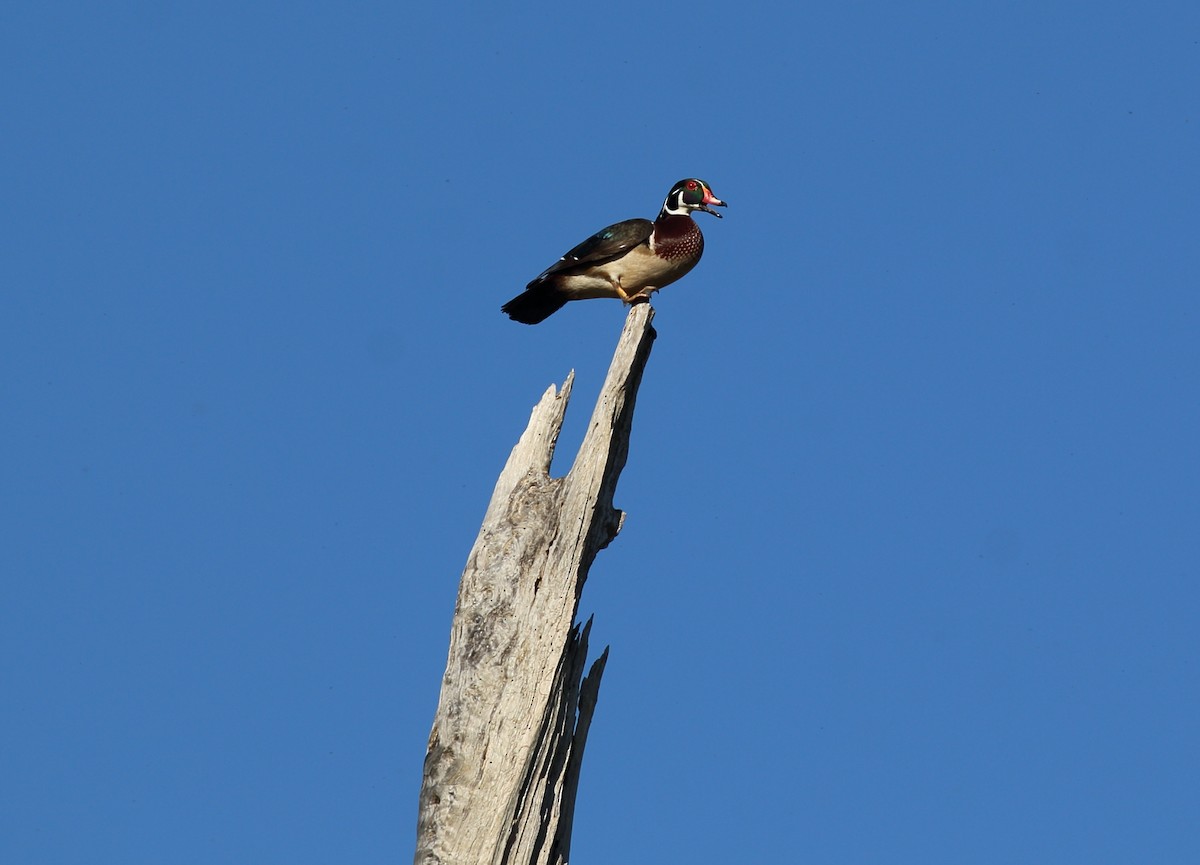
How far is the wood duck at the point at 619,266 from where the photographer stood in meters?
9.47

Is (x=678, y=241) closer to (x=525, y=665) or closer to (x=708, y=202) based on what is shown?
(x=708, y=202)

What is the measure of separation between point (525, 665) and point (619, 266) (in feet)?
10.7

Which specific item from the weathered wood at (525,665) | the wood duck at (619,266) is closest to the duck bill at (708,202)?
the wood duck at (619,266)

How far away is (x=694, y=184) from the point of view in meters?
9.92

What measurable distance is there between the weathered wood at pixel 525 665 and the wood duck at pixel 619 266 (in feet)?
6.20

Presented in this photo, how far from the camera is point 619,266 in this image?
373 inches

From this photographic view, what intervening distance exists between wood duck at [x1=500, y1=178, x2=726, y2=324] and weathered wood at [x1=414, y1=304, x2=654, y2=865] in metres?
1.89

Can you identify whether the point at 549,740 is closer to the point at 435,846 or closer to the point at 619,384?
the point at 435,846

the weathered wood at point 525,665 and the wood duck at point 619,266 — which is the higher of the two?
the wood duck at point 619,266

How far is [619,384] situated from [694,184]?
2.88 meters

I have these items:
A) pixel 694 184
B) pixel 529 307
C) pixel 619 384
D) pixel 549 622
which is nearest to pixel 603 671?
pixel 549 622

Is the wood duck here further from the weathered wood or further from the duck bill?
the weathered wood

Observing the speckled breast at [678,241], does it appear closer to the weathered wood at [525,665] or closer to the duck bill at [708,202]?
the duck bill at [708,202]

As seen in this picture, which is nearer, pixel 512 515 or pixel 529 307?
pixel 512 515
